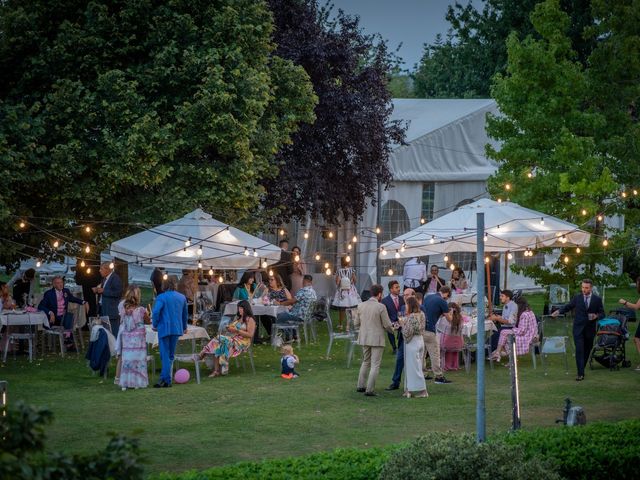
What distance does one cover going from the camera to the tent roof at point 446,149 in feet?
98.3

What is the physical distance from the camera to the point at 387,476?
810 cm

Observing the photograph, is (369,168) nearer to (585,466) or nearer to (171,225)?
(171,225)

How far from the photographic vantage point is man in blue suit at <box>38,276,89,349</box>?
2050 centimetres

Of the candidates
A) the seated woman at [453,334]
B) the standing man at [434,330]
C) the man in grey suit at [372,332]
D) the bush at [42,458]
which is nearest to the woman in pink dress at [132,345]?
the man in grey suit at [372,332]

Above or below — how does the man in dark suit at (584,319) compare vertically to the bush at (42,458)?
above

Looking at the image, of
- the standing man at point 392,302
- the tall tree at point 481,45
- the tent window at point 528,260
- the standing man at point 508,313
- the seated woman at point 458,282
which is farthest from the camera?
the tall tree at point 481,45

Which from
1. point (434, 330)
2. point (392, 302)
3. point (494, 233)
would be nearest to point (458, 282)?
point (494, 233)

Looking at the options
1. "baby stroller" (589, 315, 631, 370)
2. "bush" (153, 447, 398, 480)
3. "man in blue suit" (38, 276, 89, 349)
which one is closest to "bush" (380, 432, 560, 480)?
"bush" (153, 447, 398, 480)

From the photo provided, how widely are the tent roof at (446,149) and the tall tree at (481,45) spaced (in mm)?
4713

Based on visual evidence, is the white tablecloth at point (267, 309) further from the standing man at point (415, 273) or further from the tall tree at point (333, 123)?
the standing man at point (415, 273)

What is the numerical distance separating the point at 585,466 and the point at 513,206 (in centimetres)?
1019

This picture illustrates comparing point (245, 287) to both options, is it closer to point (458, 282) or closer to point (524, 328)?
point (458, 282)

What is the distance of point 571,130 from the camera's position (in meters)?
24.5

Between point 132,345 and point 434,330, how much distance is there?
4661mm
